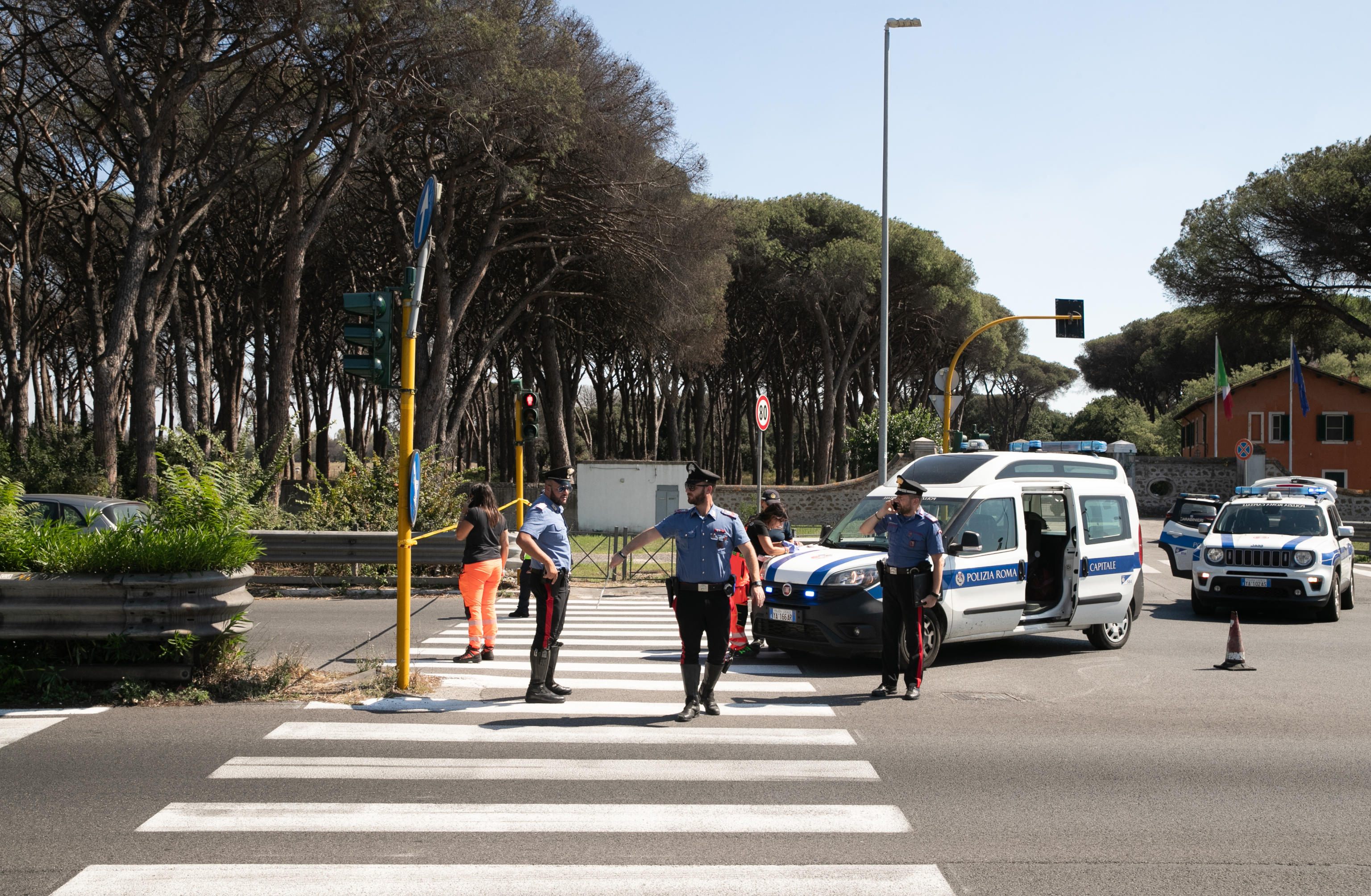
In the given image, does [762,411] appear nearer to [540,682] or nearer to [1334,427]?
[540,682]

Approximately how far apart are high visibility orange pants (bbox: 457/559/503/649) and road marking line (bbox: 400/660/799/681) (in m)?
0.26

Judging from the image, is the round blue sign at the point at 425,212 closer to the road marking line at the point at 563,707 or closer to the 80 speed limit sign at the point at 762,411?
the road marking line at the point at 563,707

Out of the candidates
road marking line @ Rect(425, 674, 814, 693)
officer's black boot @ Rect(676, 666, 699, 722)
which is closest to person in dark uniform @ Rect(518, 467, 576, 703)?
road marking line @ Rect(425, 674, 814, 693)

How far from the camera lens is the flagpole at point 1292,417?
43.1 meters

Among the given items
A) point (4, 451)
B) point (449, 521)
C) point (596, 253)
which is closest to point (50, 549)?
point (449, 521)

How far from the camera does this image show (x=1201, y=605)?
16547 millimetres

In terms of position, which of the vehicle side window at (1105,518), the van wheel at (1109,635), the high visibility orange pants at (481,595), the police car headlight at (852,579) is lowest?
the van wheel at (1109,635)

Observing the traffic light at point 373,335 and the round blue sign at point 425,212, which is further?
the traffic light at point 373,335

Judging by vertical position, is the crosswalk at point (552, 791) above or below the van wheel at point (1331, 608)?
above

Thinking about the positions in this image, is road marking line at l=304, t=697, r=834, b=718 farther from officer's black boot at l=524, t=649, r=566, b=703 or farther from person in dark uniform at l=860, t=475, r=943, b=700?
person in dark uniform at l=860, t=475, r=943, b=700

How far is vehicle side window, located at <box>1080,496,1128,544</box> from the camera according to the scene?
38.7 ft

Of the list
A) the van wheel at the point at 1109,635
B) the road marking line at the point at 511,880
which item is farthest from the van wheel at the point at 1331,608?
the road marking line at the point at 511,880

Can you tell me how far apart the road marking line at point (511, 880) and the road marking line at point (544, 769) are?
1463 millimetres

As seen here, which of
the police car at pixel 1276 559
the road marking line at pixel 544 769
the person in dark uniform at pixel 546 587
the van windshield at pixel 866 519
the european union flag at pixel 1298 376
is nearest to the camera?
the road marking line at pixel 544 769
